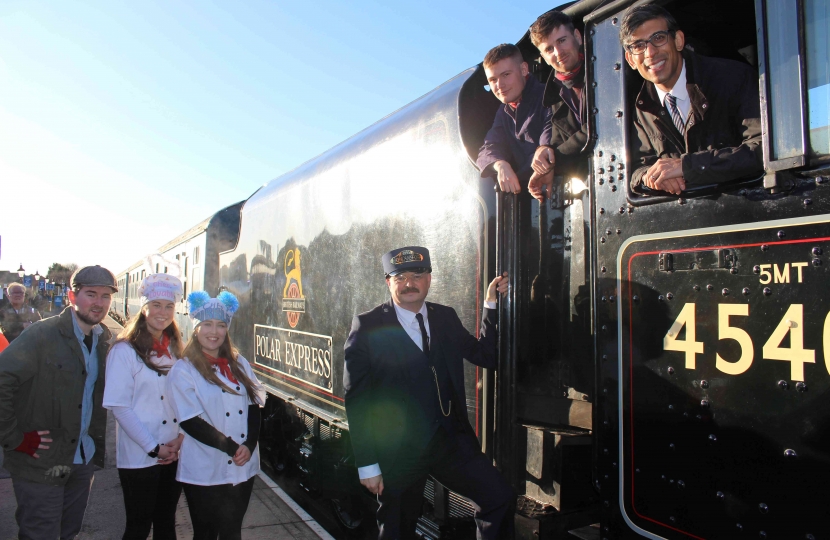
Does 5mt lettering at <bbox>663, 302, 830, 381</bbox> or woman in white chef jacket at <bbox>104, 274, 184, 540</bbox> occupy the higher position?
5mt lettering at <bbox>663, 302, 830, 381</bbox>

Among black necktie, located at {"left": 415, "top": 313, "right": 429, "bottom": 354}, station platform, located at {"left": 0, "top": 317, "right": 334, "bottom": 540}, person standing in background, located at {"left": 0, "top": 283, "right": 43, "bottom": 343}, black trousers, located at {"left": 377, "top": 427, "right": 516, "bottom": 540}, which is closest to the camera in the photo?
black trousers, located at {"left": 377, "top": 427, "right": 516, "bottom": 540}

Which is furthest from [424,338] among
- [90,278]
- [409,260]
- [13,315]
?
[13,315]

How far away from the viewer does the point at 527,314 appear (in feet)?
9.29

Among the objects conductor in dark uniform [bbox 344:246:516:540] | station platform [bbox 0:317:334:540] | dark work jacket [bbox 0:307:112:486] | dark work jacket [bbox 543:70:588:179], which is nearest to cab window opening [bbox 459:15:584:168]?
dark work jacket [bbox 543:70:588:179]

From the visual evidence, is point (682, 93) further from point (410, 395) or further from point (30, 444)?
point (30, 444)

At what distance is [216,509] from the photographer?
280 cm

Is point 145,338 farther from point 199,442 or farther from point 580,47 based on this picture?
point 580,47

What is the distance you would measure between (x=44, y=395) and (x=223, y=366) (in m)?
0.86

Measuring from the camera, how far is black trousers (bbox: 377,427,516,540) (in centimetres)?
256

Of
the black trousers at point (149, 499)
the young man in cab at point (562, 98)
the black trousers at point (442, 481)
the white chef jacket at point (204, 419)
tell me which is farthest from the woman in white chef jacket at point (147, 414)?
the young man in cab at point (562, 98)

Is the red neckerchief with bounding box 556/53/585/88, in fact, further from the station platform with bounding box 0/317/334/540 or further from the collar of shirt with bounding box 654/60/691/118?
the station platform with bounding box 0/317/334/540

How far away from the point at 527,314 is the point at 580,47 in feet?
4.15

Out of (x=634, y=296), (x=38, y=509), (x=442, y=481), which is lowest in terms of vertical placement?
(x=38, y=509)

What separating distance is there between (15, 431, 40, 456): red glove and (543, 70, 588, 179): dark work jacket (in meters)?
2.82
